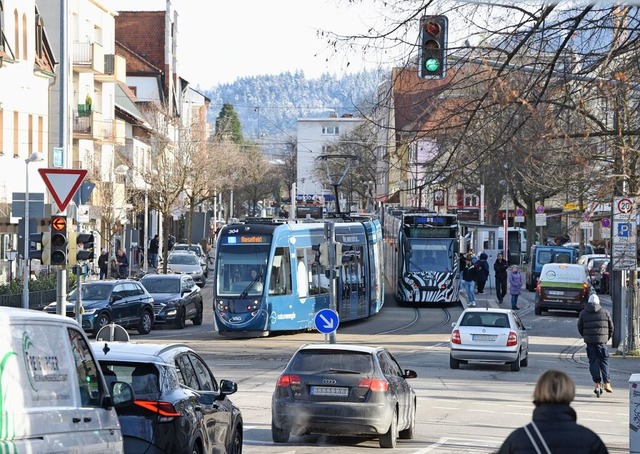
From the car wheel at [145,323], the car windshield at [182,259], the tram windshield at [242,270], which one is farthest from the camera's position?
the car windshield at [182,259]

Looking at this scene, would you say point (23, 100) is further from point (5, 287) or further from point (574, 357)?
point (574, 357)

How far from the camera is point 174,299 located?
3903 centimetres

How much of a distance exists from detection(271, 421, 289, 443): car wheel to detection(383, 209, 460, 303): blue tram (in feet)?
101

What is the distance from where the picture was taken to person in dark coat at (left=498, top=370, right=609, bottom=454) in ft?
23.1

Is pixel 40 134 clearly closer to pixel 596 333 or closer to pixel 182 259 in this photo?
pixel 182 259

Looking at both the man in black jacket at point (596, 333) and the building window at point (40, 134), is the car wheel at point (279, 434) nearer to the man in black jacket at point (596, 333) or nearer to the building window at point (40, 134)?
the man in black jacket at point (596, 333)

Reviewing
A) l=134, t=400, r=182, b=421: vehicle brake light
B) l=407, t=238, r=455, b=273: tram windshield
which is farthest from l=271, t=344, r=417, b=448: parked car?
l=407, t=238, r=455, b=273: tram windshield

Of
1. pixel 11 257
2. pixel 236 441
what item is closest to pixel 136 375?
pixel 236 441

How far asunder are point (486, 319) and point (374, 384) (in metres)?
12.0

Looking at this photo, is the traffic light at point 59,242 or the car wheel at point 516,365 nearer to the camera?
the traffic light at point 59,242

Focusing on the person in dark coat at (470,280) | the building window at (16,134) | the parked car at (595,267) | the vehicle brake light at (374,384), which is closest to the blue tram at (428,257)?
the person in dark coat at (470,280)

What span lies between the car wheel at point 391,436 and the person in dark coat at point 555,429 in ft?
30.9

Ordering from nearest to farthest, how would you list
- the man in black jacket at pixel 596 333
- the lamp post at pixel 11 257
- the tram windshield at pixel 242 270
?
the man in black jacket at pixel 596 333 < the tram windshield at pixel 242 270 < the lamp post at pixel 11 257

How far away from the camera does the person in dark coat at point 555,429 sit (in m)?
7.04
